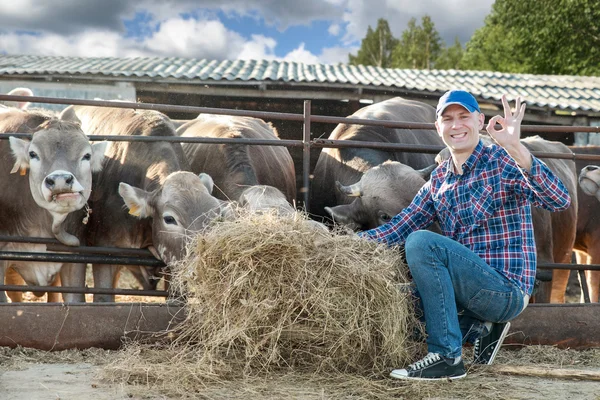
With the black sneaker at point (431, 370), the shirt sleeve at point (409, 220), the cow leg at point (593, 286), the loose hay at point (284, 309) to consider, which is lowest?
the cow leg at point (593, 286)

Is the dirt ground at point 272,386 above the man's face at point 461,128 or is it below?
below

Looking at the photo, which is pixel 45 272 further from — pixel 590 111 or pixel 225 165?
pixel 590 111

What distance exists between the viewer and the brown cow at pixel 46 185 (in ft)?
15.6

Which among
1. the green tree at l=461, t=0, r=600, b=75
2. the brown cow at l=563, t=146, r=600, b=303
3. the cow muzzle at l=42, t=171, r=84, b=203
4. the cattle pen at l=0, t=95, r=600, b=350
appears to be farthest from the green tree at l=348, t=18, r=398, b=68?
the cow muzzle at l=42, t=171, r=84, b=203

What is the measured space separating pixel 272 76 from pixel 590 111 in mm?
5646

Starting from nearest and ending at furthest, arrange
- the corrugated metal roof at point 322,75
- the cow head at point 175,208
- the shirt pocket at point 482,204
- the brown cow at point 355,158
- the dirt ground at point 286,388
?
1. the dirt ground at point 286,388
2. the shirt pocket at point 482,204
3. the cow head at point 175,208
4. the brown cow at point 355,158
5. the corrugated metal roof at point 322,75

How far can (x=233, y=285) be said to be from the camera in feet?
11.4

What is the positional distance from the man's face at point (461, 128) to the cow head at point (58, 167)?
8.18 ft

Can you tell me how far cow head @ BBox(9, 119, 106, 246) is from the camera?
4.67 meters

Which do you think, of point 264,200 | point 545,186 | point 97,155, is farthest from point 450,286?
point 97,155

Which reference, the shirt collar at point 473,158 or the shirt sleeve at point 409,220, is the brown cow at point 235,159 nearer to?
the shirt sleeve at point 409,220

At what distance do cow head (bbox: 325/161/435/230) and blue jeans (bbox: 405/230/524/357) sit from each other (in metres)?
1.50

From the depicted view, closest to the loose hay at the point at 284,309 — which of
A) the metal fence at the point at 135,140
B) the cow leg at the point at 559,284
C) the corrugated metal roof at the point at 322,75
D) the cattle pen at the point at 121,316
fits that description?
the cattle pen at the point at 121,316

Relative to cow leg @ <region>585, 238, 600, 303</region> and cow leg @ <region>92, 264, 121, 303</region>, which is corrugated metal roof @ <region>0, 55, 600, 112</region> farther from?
cow leg @ <region>92, 264, 121, 303</region>
